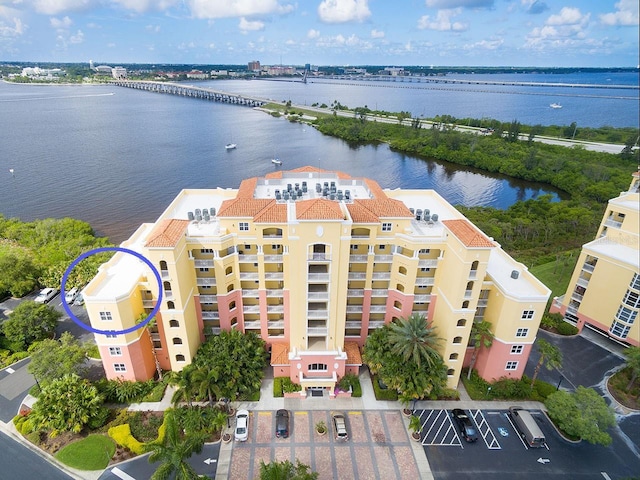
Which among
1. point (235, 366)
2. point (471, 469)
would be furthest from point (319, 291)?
point (471, 469)

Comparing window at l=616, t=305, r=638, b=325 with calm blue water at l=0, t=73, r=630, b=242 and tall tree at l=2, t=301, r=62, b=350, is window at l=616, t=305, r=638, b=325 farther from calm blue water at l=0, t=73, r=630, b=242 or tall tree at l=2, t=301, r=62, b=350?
tall tree at l=2, t=301, r=62, b=350

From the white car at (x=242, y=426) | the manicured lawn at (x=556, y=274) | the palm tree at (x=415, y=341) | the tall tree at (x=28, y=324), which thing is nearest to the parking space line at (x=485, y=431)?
→ the palm tree at (x=415, y=341)

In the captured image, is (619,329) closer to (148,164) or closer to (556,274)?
(556,274)

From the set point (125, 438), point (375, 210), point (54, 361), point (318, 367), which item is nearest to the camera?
point (125, 438)

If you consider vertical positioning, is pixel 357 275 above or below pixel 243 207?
below

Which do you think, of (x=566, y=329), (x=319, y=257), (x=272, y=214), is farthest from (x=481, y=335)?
(x=272, y=214)

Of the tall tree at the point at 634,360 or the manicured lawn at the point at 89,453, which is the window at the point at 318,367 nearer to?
the manicured lawn at the point at 89,453

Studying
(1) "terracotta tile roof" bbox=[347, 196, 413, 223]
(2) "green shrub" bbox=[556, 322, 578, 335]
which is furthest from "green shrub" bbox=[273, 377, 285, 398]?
(2) "green shrub" bbox=[556, 322, 578, 335]

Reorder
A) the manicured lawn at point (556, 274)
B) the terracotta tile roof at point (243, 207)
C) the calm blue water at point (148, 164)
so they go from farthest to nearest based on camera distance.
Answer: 1. the calm blue water at point (148, 164)
2. the manicured lawn at point (556, 274)
3. the terracotta tile roof at point (243, 207)
